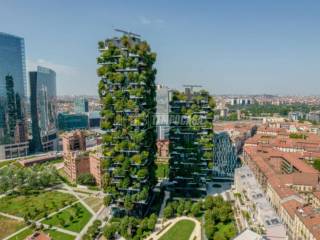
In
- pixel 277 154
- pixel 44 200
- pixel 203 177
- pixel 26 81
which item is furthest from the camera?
pixel 26 81

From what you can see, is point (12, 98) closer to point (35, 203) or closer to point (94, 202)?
point (35, 203)

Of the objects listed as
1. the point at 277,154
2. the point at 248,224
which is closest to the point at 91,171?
the point at 248,224

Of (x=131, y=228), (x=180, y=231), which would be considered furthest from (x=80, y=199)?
(x=180, y=231)

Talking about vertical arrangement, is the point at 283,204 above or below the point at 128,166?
below

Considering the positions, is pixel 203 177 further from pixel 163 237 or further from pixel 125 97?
pixel 125 97

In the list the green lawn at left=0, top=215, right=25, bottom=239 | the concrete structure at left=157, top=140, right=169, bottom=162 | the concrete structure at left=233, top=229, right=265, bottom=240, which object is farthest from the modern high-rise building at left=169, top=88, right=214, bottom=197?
the concrete structure at left=157, top=140, right=169, bottom=162

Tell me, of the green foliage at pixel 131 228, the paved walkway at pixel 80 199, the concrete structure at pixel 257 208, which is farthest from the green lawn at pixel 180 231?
the paved walkway at pixel 80 199
